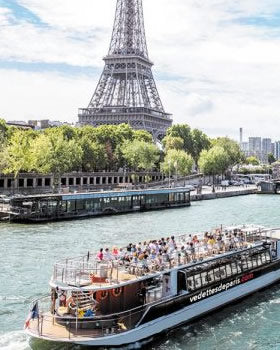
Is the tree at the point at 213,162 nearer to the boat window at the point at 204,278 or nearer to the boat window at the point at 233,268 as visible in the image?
the boat window at the point at 233,268

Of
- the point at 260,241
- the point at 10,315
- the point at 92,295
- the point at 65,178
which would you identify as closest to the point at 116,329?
the point at 92,295

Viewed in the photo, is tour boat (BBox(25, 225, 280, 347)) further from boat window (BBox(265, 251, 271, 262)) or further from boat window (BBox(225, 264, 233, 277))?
boat window (BBox(265, 251, 271, 262))

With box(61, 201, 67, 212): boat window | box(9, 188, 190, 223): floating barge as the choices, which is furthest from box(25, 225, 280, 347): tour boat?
box(61, 201, 67, 212): boat window

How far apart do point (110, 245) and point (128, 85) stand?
108 m

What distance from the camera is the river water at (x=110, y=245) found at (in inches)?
864

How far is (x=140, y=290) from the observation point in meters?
21.9

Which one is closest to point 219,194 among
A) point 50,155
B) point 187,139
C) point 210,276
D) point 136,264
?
point 50,155

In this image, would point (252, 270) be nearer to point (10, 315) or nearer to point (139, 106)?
point (10, 315)

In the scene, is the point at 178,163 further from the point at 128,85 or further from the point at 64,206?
the point at 64,206

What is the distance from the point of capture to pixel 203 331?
2305 cm

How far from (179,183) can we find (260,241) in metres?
77.7

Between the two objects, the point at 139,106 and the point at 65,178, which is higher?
the point at 139,106

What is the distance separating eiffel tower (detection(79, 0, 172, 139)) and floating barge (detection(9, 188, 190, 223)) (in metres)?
67.2

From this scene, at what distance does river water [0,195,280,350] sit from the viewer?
864 inches
